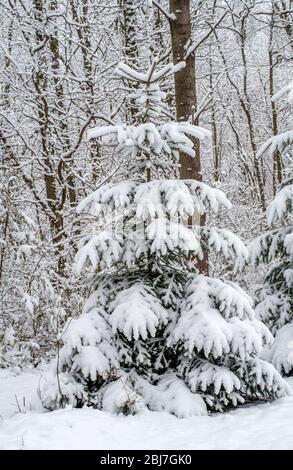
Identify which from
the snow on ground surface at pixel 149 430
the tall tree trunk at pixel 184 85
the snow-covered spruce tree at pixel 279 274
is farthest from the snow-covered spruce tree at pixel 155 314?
the snow-covered spruce tree at pixel 279 274

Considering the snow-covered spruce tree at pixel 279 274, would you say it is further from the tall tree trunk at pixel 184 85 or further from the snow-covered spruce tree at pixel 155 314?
the snow-covered spruce tree at pixel 155 314

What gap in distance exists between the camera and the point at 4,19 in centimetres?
1342

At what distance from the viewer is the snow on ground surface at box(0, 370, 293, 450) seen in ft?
15.0

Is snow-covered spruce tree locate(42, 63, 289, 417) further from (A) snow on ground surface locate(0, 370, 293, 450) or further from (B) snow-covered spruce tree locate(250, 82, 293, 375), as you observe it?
(B) snow-covered spruce tree locate(250, 82, 293, 375)

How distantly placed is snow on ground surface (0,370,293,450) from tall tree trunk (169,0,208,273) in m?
2.81

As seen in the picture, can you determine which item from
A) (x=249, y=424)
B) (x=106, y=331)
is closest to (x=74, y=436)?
(x=106, y=331)

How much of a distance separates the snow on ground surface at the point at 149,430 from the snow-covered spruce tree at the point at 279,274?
187 centimetres

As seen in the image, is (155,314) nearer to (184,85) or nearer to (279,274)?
(279,274)

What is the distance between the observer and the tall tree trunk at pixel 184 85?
7.89 metres

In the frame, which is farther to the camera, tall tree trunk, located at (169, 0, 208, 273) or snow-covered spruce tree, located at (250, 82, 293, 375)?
tall tree trunk, located at (169, 0, 208, 273)

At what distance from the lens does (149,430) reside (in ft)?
17.0

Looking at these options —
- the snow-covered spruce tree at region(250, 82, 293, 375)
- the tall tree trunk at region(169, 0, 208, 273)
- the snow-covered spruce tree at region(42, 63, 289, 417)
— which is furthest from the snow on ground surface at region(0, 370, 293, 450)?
the tall tree trunk at region(169, 0, 208, 273)

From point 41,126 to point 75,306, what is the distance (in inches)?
161

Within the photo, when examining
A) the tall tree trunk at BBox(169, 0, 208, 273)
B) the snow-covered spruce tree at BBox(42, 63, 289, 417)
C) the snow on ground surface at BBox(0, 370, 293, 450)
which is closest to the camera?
the snow on ground surface at BBox(0, 370, 293, 450)
